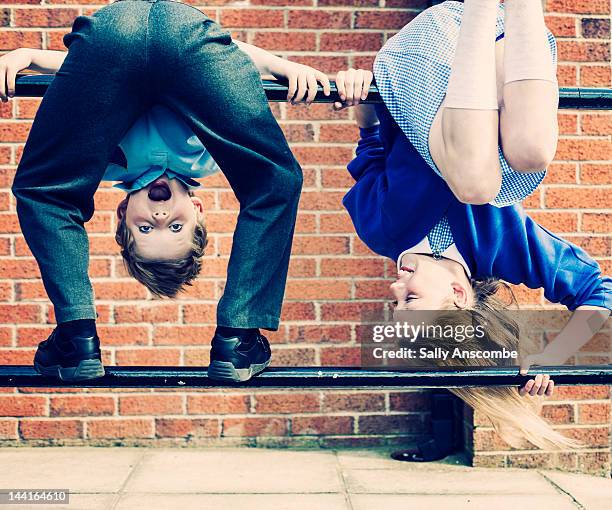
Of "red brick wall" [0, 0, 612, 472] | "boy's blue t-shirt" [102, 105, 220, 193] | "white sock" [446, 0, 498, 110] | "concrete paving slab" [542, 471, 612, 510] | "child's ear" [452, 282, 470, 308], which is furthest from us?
"red brick wall" [0, 0, 612, 472]

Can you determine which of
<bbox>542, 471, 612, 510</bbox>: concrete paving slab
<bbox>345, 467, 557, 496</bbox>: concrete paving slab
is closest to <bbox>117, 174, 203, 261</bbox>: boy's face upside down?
<bbox>345, 467, 557, 496</bbox>: concrete paving slab

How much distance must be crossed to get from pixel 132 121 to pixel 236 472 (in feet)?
5.35

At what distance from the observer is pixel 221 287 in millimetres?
3254

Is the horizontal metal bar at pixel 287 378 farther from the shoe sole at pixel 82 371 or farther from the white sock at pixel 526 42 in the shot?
the white sock at pixel 526 42

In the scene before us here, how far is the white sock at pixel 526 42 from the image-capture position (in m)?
1.71

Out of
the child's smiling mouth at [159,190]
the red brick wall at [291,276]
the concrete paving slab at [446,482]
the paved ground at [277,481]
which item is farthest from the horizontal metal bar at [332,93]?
the concrete paving slab at [446,482]

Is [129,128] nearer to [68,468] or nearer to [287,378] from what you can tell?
[287,378]

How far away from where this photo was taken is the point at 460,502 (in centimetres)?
284

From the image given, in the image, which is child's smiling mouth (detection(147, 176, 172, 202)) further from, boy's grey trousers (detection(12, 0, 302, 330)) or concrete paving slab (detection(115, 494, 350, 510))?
concrete paving slab (detection(115, 494, 350, 510))

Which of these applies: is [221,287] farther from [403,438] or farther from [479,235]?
[479,235]

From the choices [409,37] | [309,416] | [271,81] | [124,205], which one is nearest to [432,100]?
[409,37]

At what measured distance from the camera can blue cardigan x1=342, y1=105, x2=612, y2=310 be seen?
77.9 inches

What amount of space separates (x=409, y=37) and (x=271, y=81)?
1.21 feet

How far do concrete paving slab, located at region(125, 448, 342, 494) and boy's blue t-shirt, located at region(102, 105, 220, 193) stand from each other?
129 cm
